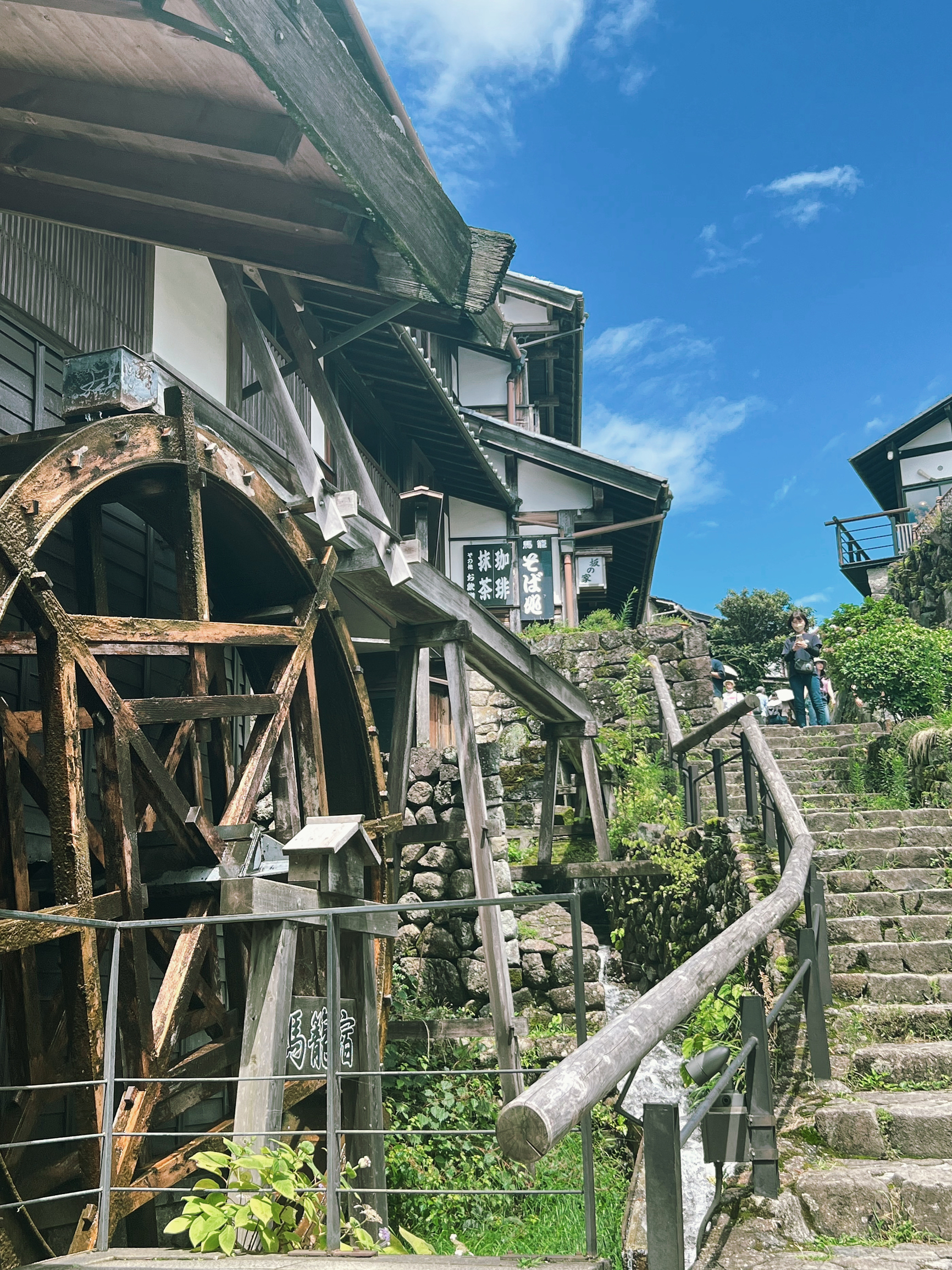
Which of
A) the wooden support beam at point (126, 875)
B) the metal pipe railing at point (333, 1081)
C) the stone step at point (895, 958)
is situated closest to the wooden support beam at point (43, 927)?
the wooden support beam at point (126, 875)

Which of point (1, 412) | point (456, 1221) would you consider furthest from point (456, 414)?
point (456, 1221)

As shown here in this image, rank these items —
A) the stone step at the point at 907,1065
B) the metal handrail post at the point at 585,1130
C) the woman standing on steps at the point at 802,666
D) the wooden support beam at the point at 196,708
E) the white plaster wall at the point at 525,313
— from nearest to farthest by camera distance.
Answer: the metal handrail post at the point at 585,1130, the stone step at the point at 907,1065, the wooden support beam at the point at 196,708, the woman standing on steps at the point at 802,666, the white plaster wall at the point at 525,313

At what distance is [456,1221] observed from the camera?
5.71 m

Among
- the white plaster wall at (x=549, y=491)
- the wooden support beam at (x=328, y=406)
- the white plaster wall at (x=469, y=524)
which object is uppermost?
the white plaster wall at (x=549, y=491)

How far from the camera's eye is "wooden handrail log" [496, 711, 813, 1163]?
5.98 ft

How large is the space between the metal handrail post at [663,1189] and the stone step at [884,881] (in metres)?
4.43

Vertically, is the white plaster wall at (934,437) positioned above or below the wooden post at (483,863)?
above

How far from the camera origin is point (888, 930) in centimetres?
568

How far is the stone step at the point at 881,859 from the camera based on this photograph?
651 centimetres

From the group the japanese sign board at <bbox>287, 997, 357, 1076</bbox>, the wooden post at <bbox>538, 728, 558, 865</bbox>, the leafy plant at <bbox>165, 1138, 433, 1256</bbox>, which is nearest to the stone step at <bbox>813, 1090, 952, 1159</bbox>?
the leafy plant at <bbox>165, 1138, 433, 1256</bbox>

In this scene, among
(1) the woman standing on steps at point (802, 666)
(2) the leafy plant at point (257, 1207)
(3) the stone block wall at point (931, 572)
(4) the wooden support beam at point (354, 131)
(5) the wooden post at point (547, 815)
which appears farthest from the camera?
(3) the stone block wall at point (931, 572)

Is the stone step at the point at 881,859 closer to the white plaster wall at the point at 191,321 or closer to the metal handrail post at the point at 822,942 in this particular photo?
the metal handrail post at the point at 822,942

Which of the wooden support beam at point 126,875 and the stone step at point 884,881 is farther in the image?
the stone step at point 884,881

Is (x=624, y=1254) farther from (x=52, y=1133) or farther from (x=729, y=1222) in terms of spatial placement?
(x=52, y=1133)
